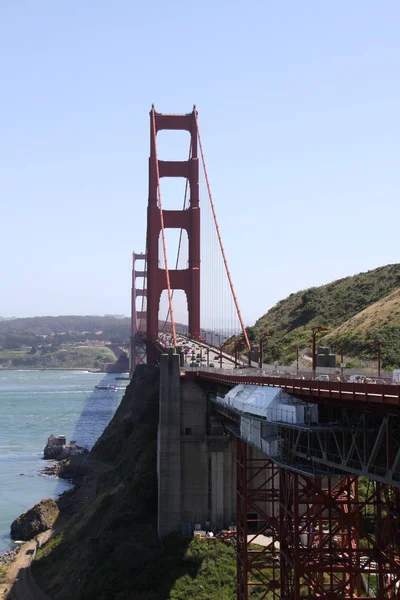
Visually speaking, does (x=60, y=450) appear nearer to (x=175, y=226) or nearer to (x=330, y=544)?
(x=175, y=226)

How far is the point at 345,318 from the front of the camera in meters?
68.8

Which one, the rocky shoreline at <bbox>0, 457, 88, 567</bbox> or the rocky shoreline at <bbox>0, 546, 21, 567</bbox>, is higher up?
the rocky shoreline at <bbox>0, 457, 88, 567</bbox>

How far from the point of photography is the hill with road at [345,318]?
51.4m

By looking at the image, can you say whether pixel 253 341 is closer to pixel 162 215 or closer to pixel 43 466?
pixel 162 215

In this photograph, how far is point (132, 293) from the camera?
152 metres

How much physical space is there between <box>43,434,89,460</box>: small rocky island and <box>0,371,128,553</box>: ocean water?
884mm

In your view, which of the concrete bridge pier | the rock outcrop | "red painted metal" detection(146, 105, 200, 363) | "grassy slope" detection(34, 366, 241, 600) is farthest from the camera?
"red painted metal" detection(146, 105, 200, 363)

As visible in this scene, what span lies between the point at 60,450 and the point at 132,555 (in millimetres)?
42851

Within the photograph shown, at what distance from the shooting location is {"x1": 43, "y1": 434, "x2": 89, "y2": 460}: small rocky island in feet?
249

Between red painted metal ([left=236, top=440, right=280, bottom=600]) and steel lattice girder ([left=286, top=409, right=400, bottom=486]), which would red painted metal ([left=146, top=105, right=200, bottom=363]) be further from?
steel lattice girder ([left=286, top=409, right=400, bottom=486])

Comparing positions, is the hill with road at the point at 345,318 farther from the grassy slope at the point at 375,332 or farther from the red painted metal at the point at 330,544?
the red painted metal at the point at 330,544

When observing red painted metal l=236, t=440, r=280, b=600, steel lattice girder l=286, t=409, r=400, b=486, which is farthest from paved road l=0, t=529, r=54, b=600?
steel lattice girder l=286, t=409, r=400, b=486

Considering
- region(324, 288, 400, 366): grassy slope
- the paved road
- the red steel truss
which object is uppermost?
region(324, 288, 400, 366): grassy slope

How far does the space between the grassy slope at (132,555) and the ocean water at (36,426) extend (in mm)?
6698
